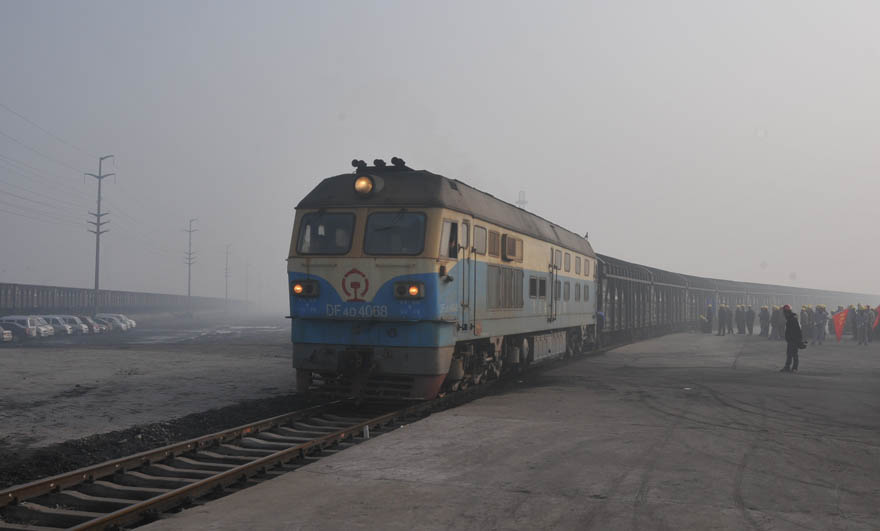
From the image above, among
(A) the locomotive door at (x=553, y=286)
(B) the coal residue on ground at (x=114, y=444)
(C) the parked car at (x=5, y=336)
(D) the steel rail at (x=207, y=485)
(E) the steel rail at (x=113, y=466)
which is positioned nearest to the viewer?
(D) the steel rail at (x=207, y=485)

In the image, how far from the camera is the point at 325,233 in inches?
472

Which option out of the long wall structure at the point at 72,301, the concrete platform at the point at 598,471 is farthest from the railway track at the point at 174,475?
the long wall structure at the point at 72,301

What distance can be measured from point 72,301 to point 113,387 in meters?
60.8

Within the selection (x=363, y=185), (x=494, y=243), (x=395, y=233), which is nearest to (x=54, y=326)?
(x=494, y=243)

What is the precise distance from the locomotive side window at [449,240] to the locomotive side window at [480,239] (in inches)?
37.9

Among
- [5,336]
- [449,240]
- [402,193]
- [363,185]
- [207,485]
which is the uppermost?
[363,185]

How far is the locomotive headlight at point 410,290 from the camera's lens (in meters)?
11.2

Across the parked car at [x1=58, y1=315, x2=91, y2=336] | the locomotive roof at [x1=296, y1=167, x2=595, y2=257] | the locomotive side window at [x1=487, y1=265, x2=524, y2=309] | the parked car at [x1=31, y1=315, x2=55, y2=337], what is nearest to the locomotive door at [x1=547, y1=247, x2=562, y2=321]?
the locomotive side window at [x1=487, y1=265, x2=524, y2=309]

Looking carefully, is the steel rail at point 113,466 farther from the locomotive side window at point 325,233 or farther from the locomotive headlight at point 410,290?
the locomotive side window at point 325,233

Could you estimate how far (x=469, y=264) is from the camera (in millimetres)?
12500

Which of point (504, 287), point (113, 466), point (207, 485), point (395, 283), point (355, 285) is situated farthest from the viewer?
point (504, 287)

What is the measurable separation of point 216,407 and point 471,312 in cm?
483

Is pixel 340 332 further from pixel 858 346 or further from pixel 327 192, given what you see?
pixel 858 346

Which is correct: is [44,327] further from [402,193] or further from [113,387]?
[402,193]
